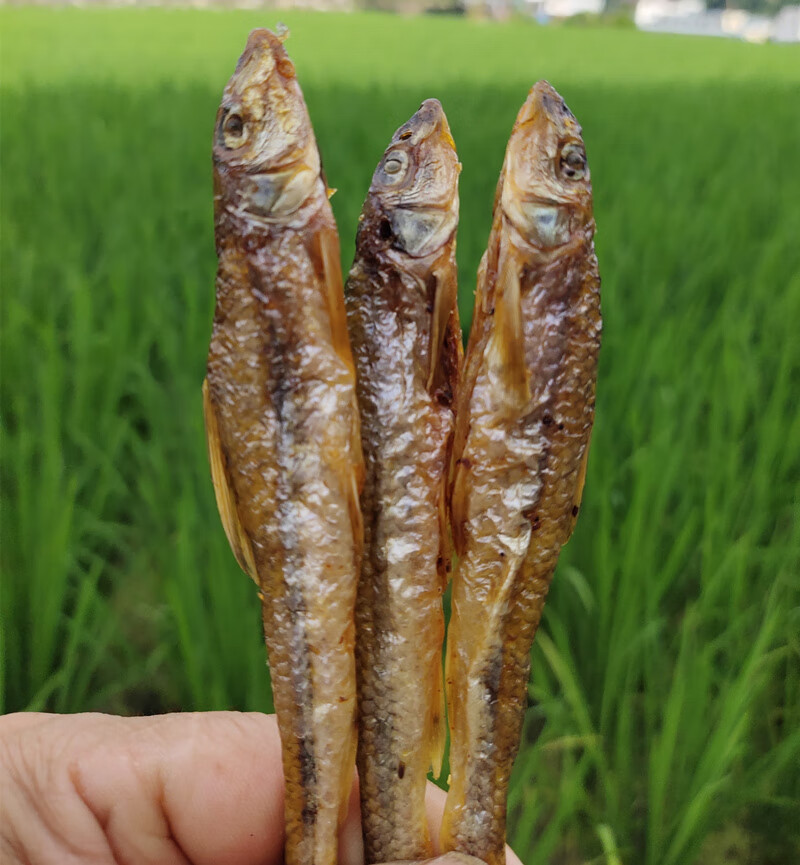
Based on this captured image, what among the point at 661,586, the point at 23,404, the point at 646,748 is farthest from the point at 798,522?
the point at 23,404

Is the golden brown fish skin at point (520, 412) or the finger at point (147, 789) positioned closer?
the golden brown fish skin at point (520, 412)

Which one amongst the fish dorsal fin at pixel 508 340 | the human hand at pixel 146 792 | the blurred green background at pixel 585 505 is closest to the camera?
the fish dorsal fin at pixel 508 340

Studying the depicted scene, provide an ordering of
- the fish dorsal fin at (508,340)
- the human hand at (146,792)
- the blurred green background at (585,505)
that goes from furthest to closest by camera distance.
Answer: the blurred green background at (585,505) → the human hand at (146,792) → the fish dorsal fin at (508,340)

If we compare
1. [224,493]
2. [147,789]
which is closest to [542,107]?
[224,493]

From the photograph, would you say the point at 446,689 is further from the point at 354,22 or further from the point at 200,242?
the point at 354,22

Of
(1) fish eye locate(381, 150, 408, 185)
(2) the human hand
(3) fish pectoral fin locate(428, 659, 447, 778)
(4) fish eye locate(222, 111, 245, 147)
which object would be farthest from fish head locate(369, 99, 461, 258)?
(2) the human hand

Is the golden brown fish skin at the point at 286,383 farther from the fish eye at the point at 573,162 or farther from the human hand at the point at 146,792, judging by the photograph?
the human hand at the point at 146,792

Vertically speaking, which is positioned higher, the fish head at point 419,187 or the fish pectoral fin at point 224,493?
the fish head at point 419,187

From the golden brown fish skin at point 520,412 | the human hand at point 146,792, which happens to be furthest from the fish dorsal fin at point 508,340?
the human hand at point 146,792
